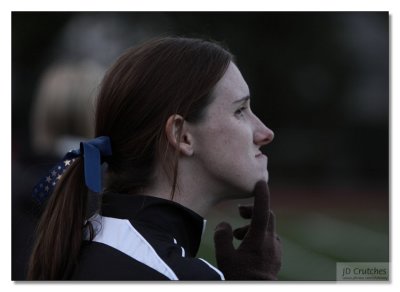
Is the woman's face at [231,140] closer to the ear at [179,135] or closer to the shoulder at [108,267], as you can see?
the ear at [179,135]

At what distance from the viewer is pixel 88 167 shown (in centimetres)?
139

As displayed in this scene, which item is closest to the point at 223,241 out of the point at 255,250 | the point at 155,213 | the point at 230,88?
the point at 255,250

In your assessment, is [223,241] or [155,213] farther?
[223,241]

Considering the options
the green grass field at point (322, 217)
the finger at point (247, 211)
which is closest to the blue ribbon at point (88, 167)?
the finger at point (247, 211)

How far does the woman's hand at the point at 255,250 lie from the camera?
1493mm

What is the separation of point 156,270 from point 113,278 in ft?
0.29

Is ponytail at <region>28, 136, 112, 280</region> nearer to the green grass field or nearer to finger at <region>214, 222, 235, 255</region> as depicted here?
finger at <region>214, 222, 235, 255</region>

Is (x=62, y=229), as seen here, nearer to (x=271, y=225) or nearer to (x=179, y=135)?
(x=179, y=135)

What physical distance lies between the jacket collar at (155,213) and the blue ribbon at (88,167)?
51 millimetres

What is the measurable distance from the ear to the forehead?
0.09 m

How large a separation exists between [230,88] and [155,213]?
307 millimetres

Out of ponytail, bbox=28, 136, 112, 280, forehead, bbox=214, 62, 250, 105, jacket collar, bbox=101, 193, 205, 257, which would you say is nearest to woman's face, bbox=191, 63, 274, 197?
forehead, bbox=214, 62, 250, 105
